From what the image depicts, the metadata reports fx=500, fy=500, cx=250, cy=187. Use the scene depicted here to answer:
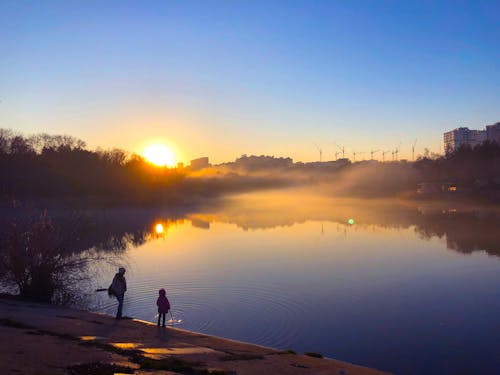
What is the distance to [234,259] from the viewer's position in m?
26.4

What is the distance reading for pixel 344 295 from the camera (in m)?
17.7

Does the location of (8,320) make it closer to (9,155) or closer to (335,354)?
(335,354)

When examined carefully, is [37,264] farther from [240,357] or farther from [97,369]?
[97,369]

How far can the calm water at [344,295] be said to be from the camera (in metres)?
12.4

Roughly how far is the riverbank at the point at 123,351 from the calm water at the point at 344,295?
5.02 feet

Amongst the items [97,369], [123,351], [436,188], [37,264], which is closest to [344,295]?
[123,351]

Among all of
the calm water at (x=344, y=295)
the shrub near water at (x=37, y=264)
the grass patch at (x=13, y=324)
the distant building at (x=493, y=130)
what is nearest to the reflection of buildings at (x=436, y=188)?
the calm water at (x=344, y=295)

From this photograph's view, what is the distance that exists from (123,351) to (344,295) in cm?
980

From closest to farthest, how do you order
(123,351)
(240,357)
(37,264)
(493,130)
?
1. (123,351)
2. (240,357)
3. (37,264)
4. (493,130)

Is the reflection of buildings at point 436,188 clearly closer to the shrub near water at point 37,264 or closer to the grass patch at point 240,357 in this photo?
the shrub near water at point 37,264

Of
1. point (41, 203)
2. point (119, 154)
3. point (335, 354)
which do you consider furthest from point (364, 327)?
point (119, 154)

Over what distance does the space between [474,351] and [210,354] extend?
633 centimetres

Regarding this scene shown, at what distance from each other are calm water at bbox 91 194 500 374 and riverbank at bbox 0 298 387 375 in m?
1.53

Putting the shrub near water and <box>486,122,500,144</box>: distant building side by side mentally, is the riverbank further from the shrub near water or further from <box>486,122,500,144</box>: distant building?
<box>486,122,500,144</box>: distant building
